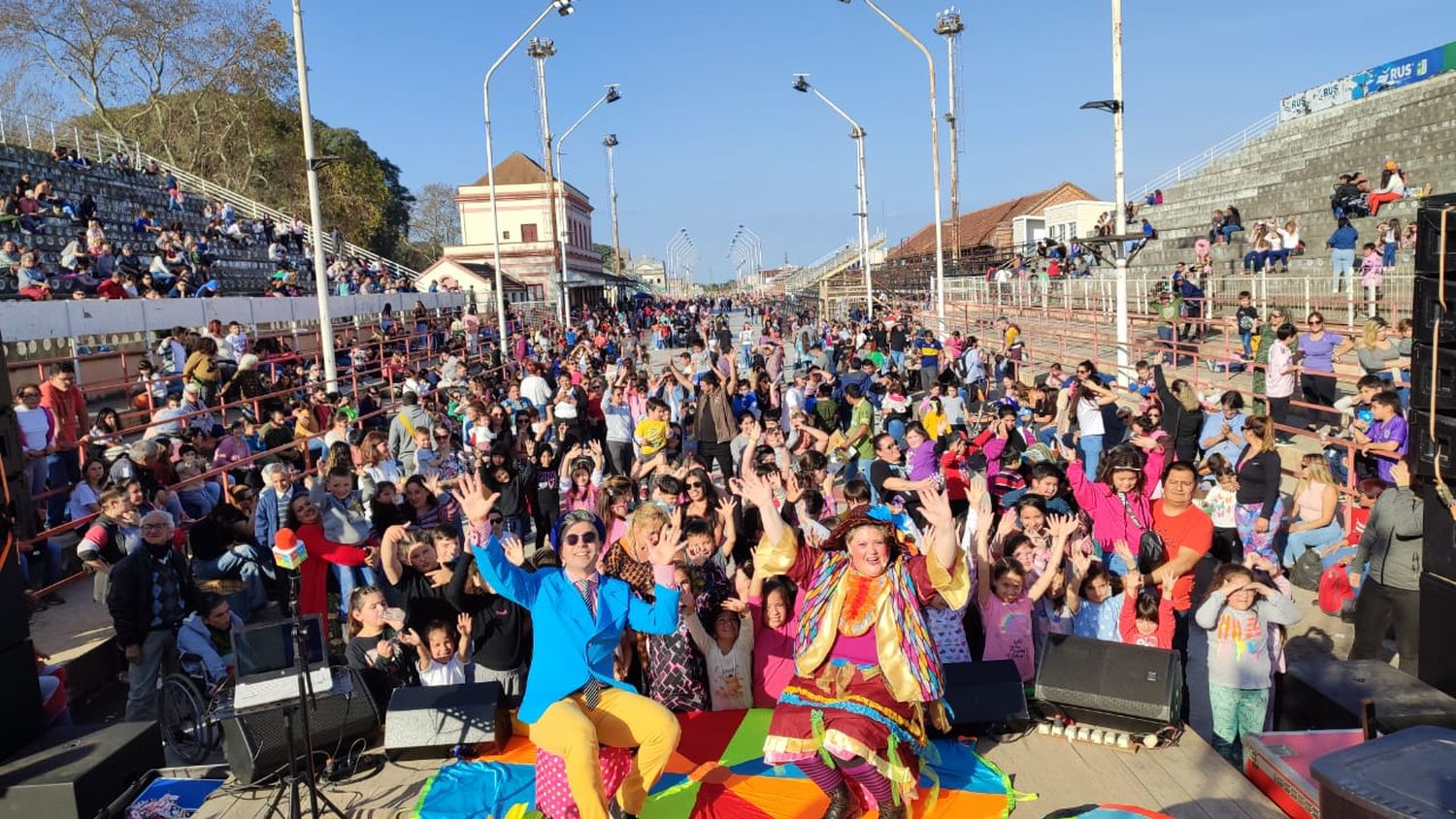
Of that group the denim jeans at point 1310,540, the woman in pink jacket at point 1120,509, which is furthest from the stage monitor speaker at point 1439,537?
the denim jeans at point 1310,540

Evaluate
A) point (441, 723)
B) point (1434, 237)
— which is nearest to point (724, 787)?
point (441, 723)

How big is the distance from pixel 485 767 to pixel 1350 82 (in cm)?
3556

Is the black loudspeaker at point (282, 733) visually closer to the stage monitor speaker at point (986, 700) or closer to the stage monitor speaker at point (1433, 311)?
the stage monitor speaker at point (986, 700)

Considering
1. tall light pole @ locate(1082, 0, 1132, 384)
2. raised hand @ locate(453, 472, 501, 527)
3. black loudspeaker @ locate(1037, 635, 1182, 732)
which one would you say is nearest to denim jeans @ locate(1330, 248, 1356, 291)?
tall light pole @ locate(1082, 0, 1132, 384)

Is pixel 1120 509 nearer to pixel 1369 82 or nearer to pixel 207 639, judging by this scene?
pixel 207 639

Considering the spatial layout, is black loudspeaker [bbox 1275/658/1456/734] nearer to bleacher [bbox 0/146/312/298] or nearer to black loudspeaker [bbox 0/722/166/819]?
black loudspeaker [bbox 0/722/166/819]

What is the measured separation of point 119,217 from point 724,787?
25.0m

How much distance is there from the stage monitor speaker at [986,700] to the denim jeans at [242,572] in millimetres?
5014

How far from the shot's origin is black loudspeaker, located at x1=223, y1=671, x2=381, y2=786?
4977 mm

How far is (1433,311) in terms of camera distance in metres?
4.73

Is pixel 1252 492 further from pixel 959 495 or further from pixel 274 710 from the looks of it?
pixel 274 710

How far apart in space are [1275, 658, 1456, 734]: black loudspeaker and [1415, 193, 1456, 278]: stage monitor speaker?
198 cm

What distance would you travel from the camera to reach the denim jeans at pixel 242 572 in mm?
7102

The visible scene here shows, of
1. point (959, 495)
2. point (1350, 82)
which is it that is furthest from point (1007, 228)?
point (959, 495)
